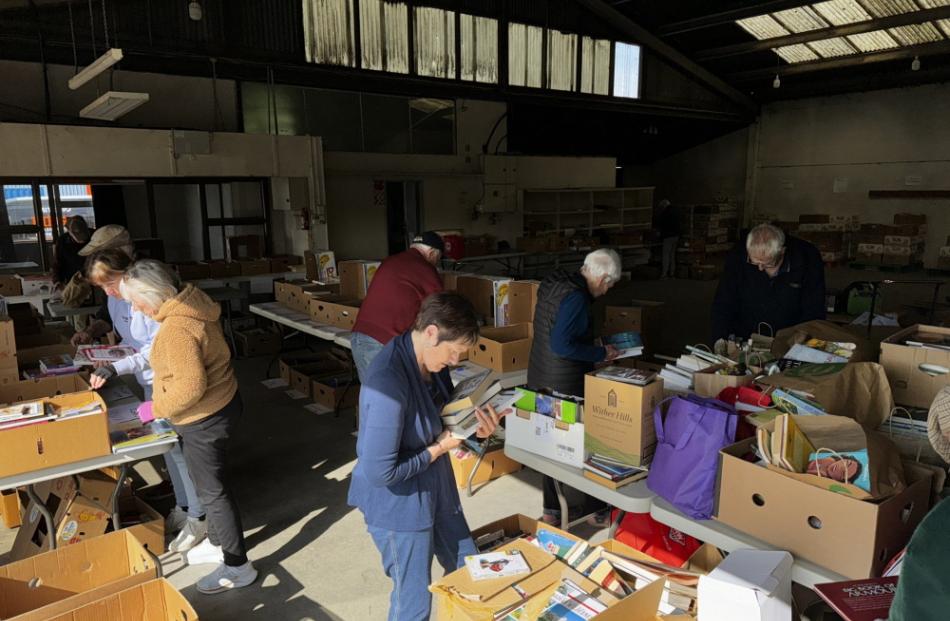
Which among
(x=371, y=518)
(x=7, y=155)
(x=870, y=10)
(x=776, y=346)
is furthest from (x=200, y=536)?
(x=870, y=10)

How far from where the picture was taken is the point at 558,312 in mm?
3012

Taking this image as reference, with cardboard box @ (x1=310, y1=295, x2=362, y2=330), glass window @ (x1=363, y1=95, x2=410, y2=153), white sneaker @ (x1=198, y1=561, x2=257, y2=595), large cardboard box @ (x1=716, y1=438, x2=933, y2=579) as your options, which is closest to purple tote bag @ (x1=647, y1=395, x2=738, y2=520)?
large cardboard box @ (x1=716, y1=438, x2=933, y2=579)

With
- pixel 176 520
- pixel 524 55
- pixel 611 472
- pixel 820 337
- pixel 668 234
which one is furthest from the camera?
pixel 668 234

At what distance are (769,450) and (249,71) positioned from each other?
804 cm

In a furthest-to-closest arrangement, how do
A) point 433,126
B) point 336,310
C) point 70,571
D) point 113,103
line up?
point 433,126
point 113,103
point 336,310
point 70,571

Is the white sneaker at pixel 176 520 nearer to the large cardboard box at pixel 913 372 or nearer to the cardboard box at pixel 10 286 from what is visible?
the large cardboard box at pixel 913 372

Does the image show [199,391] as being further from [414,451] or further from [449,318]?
[449,318]

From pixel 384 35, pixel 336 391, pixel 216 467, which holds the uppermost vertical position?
pixel 384 35

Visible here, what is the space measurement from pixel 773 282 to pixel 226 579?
3.36 m

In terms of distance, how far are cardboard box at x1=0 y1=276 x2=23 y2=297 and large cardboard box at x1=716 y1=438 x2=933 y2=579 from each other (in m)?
7.07

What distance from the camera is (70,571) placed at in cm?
220

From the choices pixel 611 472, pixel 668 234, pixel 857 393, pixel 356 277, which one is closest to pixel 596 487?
pixel 611 472

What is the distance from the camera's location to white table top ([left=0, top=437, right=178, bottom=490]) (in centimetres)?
256

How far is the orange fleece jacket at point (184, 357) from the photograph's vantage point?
2.61 metres
